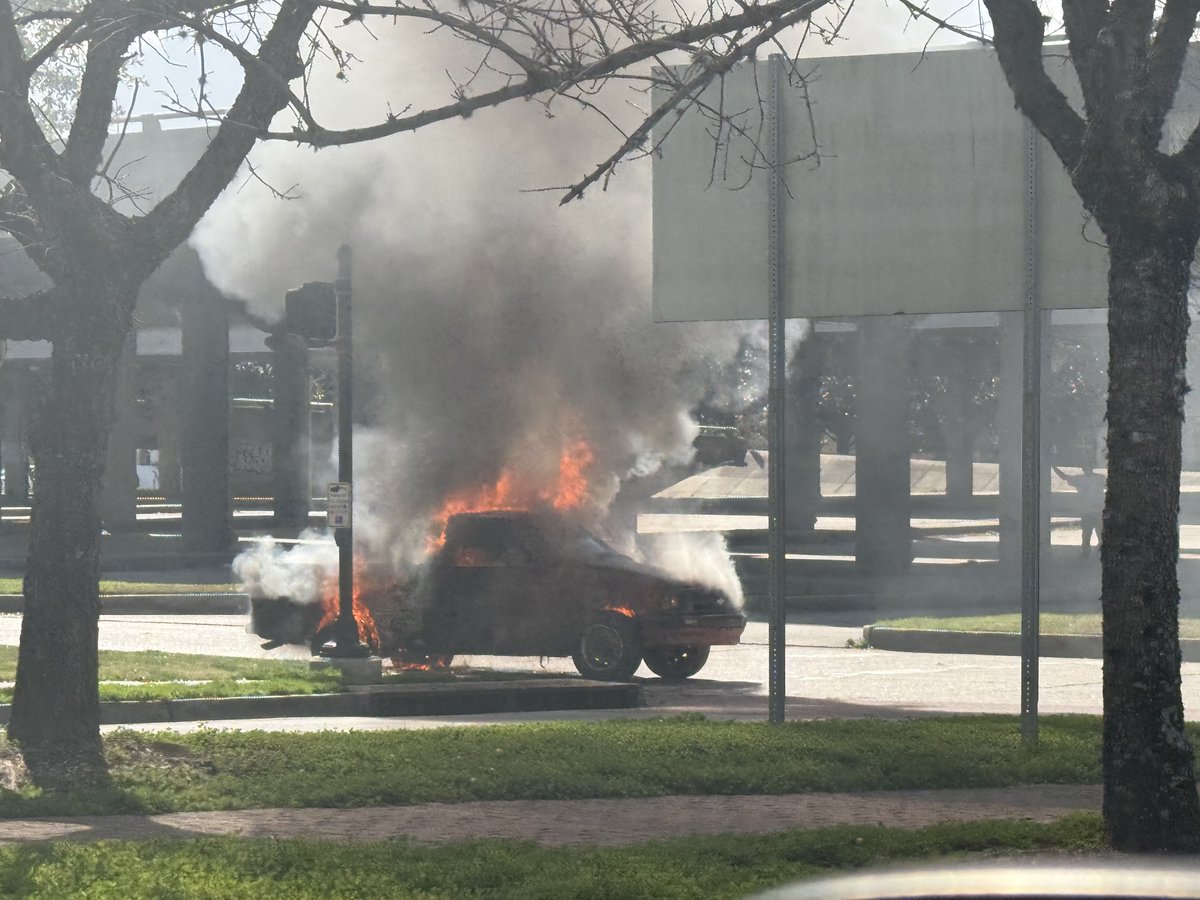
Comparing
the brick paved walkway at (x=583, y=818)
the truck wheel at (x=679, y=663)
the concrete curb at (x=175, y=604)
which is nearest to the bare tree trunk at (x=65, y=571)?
the brick paved walkway at (x=583, y=818)

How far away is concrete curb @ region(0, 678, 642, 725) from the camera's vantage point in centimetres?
1170

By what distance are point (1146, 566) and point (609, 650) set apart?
28.2ft

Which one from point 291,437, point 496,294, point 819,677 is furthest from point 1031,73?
point 291,437

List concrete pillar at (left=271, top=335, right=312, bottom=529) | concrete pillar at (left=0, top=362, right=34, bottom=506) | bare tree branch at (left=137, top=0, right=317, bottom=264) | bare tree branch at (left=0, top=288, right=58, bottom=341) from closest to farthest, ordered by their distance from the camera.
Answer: bare tree branch at (left=0, top=288, right=58, bottom=341)
bare tree branch at (left=137, top=0, right=317, bottom=264)
concrete pillar at (left=271, top=335, right=312, bottom=529)
concrete pillar at (left=0, top=362, right=34, bottom=506)

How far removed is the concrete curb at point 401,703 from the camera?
11.7 meters

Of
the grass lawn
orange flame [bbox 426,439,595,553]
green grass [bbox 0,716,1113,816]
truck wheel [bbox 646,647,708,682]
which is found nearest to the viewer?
green grass [bbox 0,716,1113,816]

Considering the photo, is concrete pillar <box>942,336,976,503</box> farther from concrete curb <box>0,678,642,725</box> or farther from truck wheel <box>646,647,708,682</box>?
concrete curb <box>0,678,642,725</box>

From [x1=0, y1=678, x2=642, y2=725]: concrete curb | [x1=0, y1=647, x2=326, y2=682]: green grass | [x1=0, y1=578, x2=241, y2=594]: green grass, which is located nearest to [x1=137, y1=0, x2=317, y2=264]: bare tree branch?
[x1=0, y1=678, x2=642, y2=725]: concrete curb

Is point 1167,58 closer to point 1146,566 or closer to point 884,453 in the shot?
point 1146,566

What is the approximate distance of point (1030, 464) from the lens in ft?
31.8

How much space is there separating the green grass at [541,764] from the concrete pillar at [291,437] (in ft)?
76.0

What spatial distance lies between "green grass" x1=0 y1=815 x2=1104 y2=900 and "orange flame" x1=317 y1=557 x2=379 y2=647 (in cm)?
824

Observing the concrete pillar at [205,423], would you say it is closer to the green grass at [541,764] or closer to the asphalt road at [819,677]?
the asphalt road at [819,677]

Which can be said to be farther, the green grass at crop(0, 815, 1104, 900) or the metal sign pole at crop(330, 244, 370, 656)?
the metal sign pole at crop(330, 244, 370, 656)
